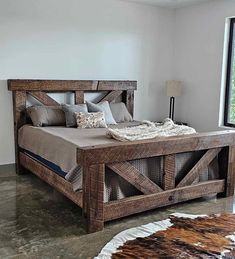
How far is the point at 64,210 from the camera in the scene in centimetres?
345

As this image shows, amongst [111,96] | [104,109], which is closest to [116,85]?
→ [111,96]

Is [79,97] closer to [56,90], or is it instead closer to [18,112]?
[56,90]

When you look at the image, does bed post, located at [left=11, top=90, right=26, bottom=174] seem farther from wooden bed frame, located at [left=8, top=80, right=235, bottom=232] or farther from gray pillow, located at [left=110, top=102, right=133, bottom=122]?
gray pillow, located at [left=110, top=102, right=133, bottom=122]

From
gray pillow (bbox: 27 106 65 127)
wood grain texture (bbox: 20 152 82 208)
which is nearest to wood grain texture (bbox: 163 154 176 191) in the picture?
wood grain texture (bbox: 20 152 82 208)

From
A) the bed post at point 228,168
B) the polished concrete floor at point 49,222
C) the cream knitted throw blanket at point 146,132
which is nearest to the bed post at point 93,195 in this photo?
the polished concrete floor at point 49,222

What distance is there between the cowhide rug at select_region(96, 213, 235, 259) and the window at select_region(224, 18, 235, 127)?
2.54 m

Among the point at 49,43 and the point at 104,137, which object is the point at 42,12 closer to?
the point at 49,43

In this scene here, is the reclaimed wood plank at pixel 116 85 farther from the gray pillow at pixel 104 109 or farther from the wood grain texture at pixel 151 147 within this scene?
the wood grain texture at pixel 151 147

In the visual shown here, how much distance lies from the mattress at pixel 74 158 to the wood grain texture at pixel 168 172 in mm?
49

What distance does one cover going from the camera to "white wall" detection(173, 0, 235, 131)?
5.46m

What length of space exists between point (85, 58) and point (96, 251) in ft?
11.1

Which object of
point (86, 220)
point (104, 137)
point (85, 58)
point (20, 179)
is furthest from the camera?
point (85, 58)

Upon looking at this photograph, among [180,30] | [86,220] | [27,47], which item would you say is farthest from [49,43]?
[86,220]

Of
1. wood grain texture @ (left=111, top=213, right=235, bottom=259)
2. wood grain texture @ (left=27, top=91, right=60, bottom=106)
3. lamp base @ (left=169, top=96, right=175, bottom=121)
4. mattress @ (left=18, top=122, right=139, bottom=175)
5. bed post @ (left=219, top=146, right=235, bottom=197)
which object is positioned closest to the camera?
wood grain texture @ (left=111, top=213, right=235, bottom=259)
